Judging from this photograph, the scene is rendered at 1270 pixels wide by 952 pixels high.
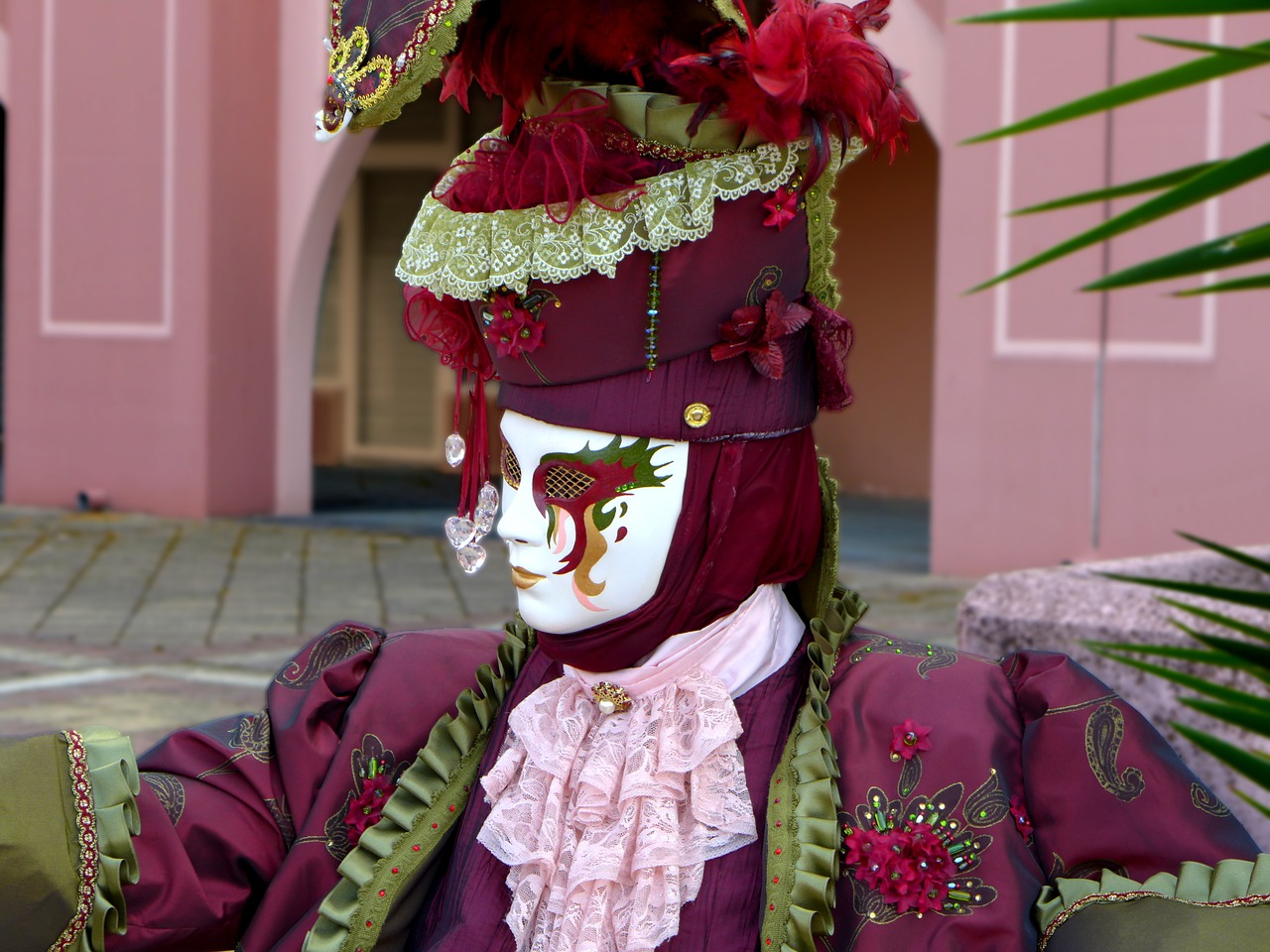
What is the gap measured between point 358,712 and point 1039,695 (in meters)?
0.74

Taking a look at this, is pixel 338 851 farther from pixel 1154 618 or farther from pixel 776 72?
pixel 1154 618

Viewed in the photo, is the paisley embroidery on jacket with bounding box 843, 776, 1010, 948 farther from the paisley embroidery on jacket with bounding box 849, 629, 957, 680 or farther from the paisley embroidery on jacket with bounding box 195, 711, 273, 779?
the paisley embroidery on jacket with bounding box 195, 711, 273, 779

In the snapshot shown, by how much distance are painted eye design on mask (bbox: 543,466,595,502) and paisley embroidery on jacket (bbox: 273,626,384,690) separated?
374 mm

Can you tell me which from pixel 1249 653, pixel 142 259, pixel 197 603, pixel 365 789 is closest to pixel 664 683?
pixel 365 789

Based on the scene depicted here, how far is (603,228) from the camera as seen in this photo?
1551 mm

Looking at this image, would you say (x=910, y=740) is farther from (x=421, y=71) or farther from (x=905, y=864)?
(x=421, y=71)

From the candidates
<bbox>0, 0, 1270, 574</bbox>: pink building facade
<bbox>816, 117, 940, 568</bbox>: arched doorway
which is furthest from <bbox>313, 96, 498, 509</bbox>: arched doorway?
<bbox>816, 117, 940, 568</bbox>: arched doorway

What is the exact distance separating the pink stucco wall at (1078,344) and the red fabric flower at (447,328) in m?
4.94

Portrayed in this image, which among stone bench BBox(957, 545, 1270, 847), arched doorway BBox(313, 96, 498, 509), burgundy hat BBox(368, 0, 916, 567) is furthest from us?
arched doorway BBox(313, 96, 498, 509)

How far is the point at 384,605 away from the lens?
6.39 metres

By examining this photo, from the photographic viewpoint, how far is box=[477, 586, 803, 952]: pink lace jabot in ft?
5.27

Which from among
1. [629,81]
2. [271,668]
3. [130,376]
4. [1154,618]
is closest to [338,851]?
[629,81]

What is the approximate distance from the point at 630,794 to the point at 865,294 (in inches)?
352

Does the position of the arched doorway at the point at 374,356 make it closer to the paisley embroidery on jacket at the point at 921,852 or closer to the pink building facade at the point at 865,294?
the pink building facade at the point at 865,294
